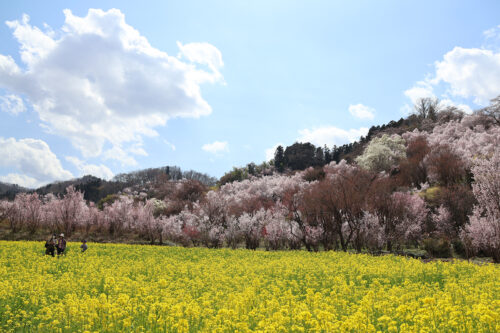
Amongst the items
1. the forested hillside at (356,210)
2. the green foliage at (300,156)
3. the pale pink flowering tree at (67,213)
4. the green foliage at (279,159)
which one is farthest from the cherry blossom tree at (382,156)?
the pale pink flowering tree at (67,213)

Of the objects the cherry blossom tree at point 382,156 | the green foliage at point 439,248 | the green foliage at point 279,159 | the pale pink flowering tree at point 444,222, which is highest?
the green foliage at point 279,159

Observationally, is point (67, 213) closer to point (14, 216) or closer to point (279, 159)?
point (14, 216)

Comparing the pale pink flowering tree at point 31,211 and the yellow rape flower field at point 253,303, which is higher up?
the pale pink flowering tree at point 31,211

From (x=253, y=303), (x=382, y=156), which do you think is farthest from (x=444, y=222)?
(x=253, y=303)

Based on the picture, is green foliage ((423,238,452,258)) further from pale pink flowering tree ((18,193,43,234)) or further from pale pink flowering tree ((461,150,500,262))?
pale pink flowering tree ((18,193,43,234))

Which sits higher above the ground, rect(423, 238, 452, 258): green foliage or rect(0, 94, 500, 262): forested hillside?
rect(0, 94, 500, 262): forested hillside

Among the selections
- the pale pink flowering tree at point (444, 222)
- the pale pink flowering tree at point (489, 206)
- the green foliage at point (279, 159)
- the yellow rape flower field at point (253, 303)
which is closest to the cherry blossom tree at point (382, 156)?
the pale pink flowering tree at point (444, 222)

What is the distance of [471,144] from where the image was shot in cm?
6700

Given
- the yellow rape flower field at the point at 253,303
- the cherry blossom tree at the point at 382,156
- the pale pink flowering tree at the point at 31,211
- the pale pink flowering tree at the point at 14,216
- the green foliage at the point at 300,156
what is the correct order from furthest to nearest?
the green foliage at the point at 300,156
the cherry blossom tree at the point at 382,156
the pale pink flowering tree at the point at 31,211
the pale pink flowering tree at the point at 14,216
the yellow rape flower field at the point at 253,303

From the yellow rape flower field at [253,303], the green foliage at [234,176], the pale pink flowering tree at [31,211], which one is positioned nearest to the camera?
the yellow rape flower field at [253,303]

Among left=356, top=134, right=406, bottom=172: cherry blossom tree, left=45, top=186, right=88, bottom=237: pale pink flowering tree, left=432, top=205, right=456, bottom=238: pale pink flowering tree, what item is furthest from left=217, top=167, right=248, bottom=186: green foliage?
left=432, top=205, right=456, bottom=238: pale pink flowering tree

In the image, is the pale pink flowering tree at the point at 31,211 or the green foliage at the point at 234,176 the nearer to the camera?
the pale pink flowering tree at the point at 31,211

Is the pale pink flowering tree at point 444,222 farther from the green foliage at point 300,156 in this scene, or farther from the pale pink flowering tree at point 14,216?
the green foliage at point 300,156

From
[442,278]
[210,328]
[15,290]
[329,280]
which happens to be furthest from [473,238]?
[15,290]
